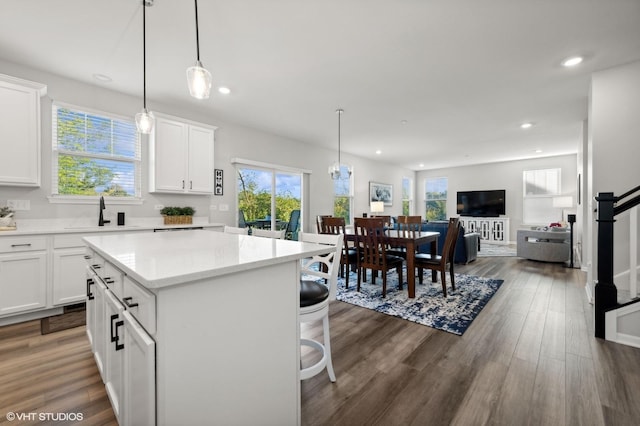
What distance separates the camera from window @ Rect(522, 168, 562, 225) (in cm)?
776

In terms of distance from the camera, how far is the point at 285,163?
18.4ft

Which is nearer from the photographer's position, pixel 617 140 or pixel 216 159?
pixel 617 140

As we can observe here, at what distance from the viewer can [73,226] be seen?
319 centimetres

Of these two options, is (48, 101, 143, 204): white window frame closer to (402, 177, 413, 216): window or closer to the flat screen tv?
(402, 177, 413, 216): window

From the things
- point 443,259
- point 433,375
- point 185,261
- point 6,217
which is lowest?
point 433,375

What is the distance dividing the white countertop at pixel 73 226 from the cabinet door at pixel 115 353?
6.54 feet

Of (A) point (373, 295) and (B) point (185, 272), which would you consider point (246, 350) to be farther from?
(A) point (373, 295)

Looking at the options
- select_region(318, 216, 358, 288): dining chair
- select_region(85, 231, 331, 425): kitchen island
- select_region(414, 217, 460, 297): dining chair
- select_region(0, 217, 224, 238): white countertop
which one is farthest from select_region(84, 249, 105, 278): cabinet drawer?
select_region(414, 217, 460, 297): dining chair

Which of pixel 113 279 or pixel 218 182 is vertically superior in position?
pixel 218 182

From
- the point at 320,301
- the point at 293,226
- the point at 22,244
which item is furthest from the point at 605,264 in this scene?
the point at 22,244

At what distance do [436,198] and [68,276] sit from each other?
997 centimetres

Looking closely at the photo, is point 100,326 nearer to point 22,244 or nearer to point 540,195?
point 22,244

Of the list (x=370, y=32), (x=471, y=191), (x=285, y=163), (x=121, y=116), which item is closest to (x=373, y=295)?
(x=370, y=32)

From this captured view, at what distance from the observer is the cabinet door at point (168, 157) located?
3611 mm
